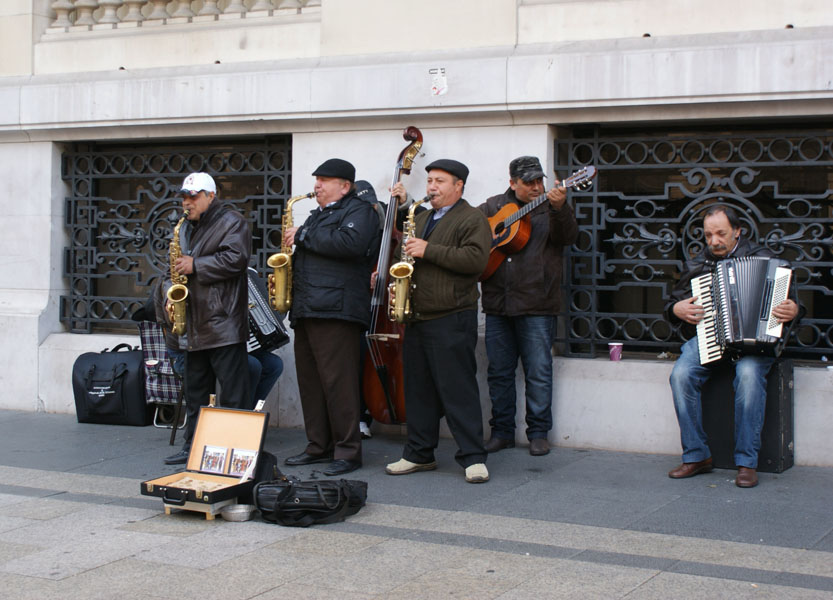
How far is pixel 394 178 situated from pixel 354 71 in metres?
1.05

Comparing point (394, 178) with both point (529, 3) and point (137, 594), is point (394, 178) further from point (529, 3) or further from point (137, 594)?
point (137, 594)

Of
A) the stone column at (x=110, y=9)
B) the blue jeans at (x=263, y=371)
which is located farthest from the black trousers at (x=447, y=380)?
the stone column at (x=110, y=9)

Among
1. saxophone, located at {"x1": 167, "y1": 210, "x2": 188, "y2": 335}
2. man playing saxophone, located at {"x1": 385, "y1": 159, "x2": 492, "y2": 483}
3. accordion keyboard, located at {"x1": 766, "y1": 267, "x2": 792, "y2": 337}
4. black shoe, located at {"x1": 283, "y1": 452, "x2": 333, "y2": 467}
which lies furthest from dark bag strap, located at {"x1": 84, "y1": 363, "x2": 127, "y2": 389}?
accordion keyboard, located at {"x1": 766, "y1": 267, "x2": 792, "y2": 337}

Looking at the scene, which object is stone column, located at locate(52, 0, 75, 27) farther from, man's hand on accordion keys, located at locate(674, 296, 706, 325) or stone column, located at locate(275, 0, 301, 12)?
man's hand on accordion keys, located at locate(674, 296, 706, 325)

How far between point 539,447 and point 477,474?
3.20ft

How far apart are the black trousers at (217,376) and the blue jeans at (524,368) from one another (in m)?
1.71

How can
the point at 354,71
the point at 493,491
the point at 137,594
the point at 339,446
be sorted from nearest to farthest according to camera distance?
the point at 137,594, the point at 493,491, the point at 339,446, the point at 354,71

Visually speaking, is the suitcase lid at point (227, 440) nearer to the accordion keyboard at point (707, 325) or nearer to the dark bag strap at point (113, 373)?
the dark bag strap at point (113, 373)

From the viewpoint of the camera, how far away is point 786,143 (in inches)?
292

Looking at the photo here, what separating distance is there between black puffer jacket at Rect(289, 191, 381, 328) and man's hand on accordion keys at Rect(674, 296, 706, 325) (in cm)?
194

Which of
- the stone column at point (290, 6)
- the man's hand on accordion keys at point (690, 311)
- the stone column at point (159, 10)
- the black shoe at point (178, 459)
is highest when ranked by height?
the stone column at point (159, 10)

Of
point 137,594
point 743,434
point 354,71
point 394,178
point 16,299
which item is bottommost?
point 137,594

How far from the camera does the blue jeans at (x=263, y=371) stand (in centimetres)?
773

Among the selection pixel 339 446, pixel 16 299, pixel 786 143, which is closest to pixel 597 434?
pixel 339 446
